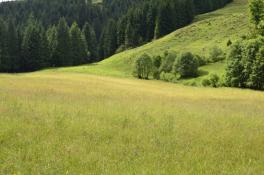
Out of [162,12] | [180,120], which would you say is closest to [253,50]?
[180,120]

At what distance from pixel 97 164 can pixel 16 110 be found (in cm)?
620

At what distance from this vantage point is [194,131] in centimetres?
1148

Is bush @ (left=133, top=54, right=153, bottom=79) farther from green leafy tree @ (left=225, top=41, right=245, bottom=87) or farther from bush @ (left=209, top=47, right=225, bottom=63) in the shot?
green leafy tree @ (left=225, top=41, right=245, bottom=87)

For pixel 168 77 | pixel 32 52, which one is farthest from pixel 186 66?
pixel 32 52

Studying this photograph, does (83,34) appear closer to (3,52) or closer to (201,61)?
(3,52)

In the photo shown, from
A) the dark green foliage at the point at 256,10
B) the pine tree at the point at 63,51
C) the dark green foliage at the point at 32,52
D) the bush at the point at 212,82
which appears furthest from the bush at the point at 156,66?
the dark green foliage at the point at 32,52

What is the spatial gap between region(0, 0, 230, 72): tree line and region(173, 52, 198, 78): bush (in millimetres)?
41630

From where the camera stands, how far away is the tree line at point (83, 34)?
300ft

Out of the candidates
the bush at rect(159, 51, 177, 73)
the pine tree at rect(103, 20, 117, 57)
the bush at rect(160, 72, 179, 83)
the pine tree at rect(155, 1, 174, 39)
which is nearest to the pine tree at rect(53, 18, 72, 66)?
the pine tree at rect(103, 20, 117, 57)

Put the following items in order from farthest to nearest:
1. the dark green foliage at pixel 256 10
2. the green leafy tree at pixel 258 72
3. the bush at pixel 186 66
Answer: the dark green foliage at pixel 256 10 → the bush at pixel 186 66 → the green leafy tree at pixel 258 72

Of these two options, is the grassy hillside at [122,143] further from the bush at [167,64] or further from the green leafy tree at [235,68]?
the bush at [167,64]

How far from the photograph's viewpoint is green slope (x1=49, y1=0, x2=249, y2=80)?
74.3 meters

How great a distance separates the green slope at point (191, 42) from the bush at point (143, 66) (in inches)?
156

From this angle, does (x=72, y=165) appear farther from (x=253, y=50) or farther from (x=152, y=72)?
(x=152, y=72)
